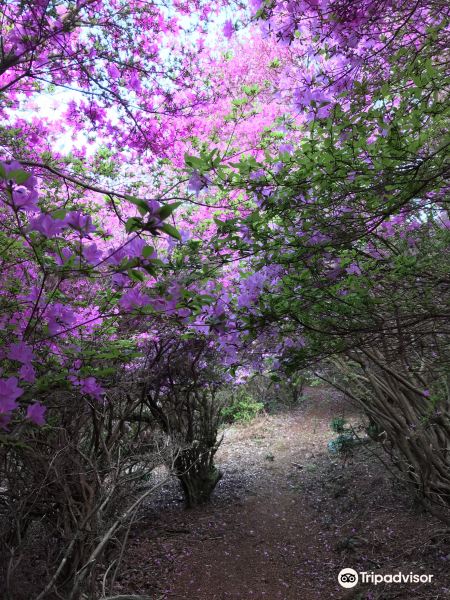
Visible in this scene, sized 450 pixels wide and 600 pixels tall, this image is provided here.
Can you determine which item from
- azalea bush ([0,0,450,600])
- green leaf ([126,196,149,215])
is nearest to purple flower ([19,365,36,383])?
azalea bush ([0,0,450,600])

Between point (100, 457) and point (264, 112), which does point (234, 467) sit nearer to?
point (100, 457)

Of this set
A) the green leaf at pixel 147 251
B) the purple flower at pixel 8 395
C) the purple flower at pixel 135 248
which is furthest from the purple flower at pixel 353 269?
the purple flower at pixel 8 395

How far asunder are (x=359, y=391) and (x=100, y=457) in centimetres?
282

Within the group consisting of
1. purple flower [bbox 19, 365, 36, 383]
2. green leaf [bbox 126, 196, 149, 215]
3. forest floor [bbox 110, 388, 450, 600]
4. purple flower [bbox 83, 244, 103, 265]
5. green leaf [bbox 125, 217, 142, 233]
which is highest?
purple flower [bbox 83, 244, 103, 265]

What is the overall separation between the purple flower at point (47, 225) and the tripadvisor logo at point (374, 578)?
350 cm

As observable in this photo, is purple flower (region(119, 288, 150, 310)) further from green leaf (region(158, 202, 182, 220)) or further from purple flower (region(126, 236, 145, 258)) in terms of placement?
green leaf (region(158, 202, 182, 220))

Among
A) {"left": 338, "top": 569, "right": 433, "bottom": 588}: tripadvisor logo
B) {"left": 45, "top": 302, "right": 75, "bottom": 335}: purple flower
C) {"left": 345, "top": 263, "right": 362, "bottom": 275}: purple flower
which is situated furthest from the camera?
{"left": 338, "top": 569, "right": 433, "bottom": 588}: tripadvisor logo

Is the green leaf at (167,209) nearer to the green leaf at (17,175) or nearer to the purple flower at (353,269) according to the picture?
the green leaf at (17,175)

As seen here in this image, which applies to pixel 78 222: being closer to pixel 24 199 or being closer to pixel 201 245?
pixel 24 199

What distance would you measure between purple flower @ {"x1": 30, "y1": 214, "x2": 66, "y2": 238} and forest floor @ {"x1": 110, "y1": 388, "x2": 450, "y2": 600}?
3.34 meters

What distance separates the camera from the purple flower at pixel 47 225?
1.19 metres

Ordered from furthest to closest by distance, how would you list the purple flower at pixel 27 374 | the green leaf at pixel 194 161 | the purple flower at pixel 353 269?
the purple flower at pixel 353 269 → the green leaf at pixel 194 161 → the purple flower at pixel 27 374

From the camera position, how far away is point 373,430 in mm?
7281

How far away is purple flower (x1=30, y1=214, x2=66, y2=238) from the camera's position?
1193 millimetres
